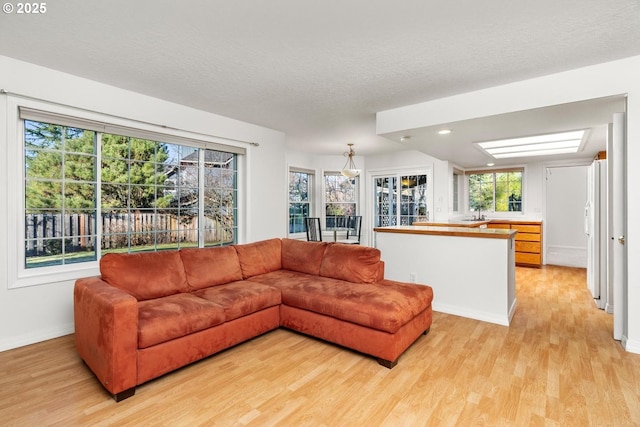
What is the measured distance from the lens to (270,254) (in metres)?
3.88

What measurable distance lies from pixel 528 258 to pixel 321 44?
6124 millimetres

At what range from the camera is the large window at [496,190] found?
23.3ft

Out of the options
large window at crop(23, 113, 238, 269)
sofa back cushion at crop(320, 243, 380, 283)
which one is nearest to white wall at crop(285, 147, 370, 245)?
large window at crop(23, 113, 238, 269)

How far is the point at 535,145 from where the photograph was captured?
4.95m

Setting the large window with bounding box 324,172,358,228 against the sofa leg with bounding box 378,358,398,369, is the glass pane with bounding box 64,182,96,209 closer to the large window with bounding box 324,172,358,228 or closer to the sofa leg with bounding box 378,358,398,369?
the sofa leg with bounding box 378,358,398,369

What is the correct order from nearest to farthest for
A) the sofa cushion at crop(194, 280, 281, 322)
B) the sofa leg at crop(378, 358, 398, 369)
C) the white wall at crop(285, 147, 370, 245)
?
1. the sofa leg at crop(378, 358, 398, 369)
2. the sofa cushion at crop(194, 280, 281, 322)
3. the white wall at crop(285, 147, 370, 245)

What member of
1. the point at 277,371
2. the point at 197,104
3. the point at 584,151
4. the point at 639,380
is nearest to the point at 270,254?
the point at 277,371

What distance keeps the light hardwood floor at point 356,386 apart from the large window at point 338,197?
15.2 ft

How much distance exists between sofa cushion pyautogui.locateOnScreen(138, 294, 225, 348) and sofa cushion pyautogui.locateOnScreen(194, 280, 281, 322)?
9 cm

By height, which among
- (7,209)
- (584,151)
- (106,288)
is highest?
(584,151)

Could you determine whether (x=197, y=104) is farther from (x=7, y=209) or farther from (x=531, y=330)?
(x=531, y=330)

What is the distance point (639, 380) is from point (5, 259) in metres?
4.98

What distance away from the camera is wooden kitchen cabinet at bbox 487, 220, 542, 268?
632 centimetres

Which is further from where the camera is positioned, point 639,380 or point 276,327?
point 276,327
